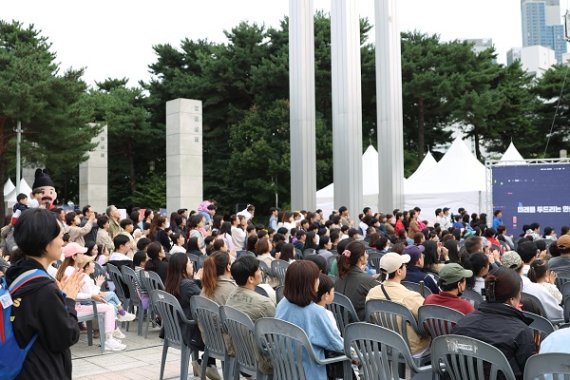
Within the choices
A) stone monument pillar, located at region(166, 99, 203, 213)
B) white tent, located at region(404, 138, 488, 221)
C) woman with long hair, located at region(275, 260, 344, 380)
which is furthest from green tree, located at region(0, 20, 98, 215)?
woman with long hair, located at region(275, 260, 344, 380)

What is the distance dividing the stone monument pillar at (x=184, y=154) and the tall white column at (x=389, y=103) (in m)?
6.31

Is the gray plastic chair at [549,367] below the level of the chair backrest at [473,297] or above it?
above

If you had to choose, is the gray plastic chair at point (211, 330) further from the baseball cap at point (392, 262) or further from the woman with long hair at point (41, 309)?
the woman with long hair at point (41, 309)

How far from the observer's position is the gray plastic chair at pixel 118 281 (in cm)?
718

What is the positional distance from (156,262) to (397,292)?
313 centimetres

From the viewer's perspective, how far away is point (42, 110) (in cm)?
2036

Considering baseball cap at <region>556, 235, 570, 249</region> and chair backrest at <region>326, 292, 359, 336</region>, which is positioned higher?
baseball cap at <region>556, 235, 570, 249</region>

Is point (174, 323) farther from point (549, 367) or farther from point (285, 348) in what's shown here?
point (549, 367)

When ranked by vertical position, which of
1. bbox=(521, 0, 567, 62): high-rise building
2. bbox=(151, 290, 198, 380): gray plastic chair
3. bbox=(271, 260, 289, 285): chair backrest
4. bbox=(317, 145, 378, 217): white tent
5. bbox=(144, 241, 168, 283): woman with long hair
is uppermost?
bbox=(521, 0, 567, 62): high-rise building

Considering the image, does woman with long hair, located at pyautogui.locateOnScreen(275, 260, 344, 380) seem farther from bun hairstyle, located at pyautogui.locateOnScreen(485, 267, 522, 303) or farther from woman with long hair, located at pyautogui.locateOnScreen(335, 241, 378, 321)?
woman with long hair, located at pyautogui.locateOnScreen(335, 241, 378, 321)

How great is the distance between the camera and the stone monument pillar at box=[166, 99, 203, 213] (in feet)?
64.2

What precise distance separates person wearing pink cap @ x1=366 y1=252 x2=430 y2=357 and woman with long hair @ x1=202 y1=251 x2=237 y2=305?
3.80ft

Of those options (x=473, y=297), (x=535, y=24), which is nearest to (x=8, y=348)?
(x=473, y=297)

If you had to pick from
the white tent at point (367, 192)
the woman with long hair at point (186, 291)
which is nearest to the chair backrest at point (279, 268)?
the woman with long hair at point (186, 291)
